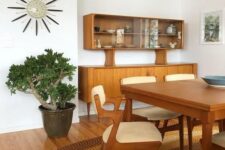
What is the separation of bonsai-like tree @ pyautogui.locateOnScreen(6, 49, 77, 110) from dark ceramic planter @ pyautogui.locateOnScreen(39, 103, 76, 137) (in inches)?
3.3

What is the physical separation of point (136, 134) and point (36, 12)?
2.36 metres

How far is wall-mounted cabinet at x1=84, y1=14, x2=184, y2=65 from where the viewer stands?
436 cm

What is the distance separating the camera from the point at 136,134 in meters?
2.15

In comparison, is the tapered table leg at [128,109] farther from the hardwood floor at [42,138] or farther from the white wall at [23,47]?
the white wall at [23,47]

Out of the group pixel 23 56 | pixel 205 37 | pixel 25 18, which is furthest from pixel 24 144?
pixel 205 37

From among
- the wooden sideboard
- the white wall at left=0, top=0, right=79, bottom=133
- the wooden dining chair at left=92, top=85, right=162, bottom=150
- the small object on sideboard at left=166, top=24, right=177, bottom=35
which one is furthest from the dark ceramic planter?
the small object on sideboard at left=166, top=24, right=177, bottom=35

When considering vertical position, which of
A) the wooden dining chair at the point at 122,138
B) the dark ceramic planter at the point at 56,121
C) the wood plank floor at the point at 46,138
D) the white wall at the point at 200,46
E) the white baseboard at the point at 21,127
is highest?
the white wall at the point at 200,46

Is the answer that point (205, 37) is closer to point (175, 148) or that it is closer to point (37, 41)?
point (175, 148)

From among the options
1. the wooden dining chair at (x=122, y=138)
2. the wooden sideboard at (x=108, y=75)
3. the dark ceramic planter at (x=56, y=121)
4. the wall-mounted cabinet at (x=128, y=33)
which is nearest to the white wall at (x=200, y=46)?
the wall-mounted cabinet at (x=128, y=33)

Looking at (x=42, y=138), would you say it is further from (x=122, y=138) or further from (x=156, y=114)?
(x=122, y=138)

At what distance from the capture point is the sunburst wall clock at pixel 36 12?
3.61 m

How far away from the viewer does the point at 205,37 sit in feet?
15.7

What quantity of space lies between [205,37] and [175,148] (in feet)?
7.97

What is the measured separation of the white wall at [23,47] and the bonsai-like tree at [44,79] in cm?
33
